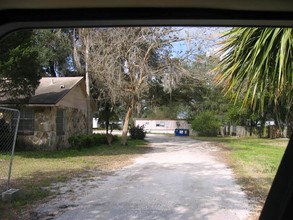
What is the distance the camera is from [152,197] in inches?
304

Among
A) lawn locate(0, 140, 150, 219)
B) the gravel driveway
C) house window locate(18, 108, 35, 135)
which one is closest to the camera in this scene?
the gravel driveway

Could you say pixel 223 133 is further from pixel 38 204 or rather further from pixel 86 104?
pixel 38 204

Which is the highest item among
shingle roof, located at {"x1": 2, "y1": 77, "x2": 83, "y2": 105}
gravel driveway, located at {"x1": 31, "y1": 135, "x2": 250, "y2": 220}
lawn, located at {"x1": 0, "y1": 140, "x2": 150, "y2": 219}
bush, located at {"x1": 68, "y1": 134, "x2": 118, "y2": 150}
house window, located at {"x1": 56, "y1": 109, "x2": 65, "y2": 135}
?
shingle roof, located at {"x1": 2, "y1": 77, "x2": 83, "y2": 105}

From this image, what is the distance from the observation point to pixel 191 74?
2119 cm

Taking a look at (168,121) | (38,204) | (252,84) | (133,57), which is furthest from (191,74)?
(168,121)

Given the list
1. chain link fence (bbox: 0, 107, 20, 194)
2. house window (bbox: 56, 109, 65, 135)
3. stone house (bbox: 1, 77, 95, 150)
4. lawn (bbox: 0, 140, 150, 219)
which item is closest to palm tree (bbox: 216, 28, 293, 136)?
lawn (bbox: 0, 140, 150, 219)

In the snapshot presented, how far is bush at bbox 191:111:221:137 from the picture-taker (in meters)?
37.1

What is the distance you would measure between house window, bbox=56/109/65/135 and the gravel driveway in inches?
347

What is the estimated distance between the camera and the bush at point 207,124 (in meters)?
37.1

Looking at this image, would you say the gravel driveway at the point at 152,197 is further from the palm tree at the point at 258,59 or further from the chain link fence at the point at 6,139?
the chain link fence at the point at 6,139

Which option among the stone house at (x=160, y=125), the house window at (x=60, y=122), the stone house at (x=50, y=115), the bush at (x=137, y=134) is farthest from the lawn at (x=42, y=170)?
the stone house at (x=160, y=125)

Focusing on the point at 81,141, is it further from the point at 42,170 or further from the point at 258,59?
the point at 258,59

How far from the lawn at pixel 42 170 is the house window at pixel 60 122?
187 cm

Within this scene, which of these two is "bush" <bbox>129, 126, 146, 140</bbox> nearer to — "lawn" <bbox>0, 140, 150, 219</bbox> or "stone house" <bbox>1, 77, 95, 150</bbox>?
"stone house" <bbox>1, 77, 95, 150</bbox>
